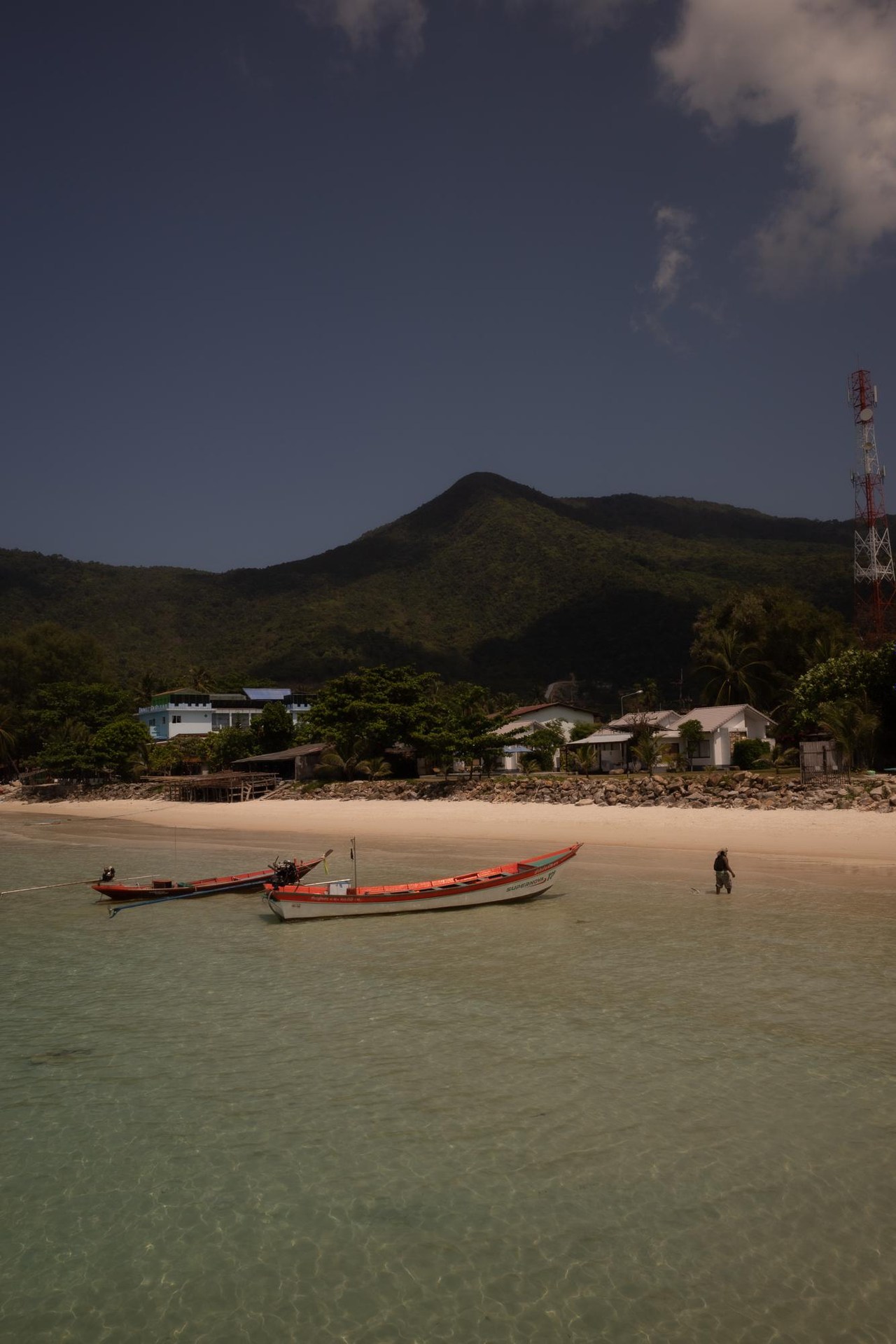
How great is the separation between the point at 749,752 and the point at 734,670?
1482cm

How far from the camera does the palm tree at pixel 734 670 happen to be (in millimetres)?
63156

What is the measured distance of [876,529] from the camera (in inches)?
2175

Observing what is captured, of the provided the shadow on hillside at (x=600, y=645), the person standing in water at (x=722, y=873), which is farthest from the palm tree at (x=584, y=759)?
the shadow on hillside at (x=600, y=645)

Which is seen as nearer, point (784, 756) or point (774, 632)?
point (784, 756)

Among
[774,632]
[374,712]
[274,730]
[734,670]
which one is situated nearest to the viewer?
[374,712]

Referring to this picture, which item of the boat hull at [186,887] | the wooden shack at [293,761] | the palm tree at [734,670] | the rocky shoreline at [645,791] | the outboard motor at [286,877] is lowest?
the boat hull at [186,887]

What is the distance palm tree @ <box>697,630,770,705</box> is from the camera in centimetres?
6316

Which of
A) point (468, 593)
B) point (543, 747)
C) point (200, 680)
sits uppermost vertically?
point (468, 593)

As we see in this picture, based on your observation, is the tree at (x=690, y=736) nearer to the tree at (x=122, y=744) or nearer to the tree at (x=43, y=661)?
the tree at (x=122, y=744)

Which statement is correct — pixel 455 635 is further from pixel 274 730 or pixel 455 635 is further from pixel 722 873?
pixel 722 873

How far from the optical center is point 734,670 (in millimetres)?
63219

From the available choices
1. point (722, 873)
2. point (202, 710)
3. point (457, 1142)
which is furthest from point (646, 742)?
point (202, 710)

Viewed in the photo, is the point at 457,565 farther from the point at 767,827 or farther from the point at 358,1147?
the point at 358,1147

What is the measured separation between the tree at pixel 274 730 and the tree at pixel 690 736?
3165 cm
